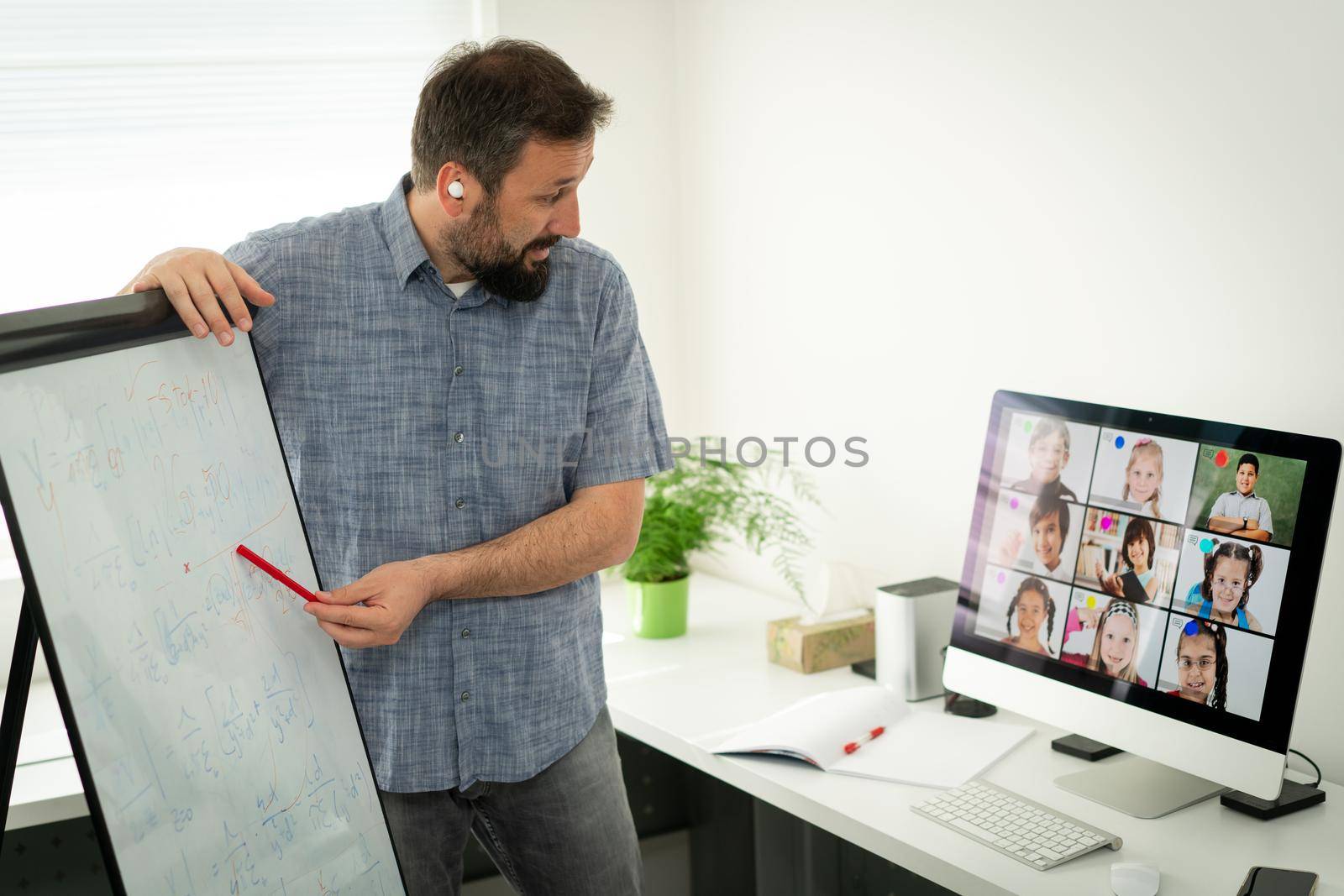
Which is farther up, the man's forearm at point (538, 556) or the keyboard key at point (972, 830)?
the man's forearm at point (538, 556)

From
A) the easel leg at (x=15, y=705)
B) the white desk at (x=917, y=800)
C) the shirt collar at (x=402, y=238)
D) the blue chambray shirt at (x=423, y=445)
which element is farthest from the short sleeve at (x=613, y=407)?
the easel leg at (x=15, y=705)

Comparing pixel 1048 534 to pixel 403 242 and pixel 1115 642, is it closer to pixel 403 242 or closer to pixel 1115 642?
pixel 1115 642

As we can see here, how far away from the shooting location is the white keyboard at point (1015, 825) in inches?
53.2

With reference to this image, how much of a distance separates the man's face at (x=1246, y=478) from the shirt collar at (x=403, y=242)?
3.03 feet

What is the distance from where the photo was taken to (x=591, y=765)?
1538mm

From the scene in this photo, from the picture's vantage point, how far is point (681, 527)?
2.25 metres

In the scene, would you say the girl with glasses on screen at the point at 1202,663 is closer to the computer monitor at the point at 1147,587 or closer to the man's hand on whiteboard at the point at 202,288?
the computer monitor at the point at 1147,587

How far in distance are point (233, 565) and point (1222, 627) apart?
1.14 meters

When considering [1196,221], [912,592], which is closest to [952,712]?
[912,592]

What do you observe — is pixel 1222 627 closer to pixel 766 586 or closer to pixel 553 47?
pixel 766 586

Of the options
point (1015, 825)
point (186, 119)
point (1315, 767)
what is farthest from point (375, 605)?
point (186, 119)

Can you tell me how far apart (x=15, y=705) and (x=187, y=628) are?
0.49ft

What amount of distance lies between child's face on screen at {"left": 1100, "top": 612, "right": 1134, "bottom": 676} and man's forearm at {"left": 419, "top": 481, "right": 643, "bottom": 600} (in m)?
0.64

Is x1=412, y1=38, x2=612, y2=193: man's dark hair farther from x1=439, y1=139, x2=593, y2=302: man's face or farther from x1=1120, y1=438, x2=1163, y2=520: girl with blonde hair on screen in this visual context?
x1=1120, y1=438, x2=1163, y2=520: girl with blonde hair on screen
